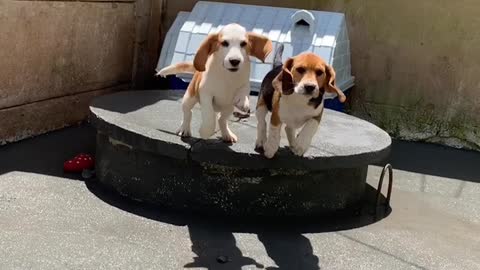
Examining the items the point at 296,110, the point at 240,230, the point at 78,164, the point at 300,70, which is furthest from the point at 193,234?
the point at 78,164

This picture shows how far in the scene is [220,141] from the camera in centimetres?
399

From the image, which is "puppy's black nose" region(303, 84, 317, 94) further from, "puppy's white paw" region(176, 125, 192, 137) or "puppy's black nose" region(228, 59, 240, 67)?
"puppy's white paw" region(176, 125, 192, 137)

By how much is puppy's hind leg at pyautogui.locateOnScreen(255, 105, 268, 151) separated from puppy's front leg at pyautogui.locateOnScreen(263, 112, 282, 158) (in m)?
0.08

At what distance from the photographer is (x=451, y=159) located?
635cm

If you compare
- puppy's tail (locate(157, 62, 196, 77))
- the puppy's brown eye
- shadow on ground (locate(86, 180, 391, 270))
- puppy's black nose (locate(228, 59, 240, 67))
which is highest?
the puppy's brown eye

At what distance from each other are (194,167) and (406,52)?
377 centimetres

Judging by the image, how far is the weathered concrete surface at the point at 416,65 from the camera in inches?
266

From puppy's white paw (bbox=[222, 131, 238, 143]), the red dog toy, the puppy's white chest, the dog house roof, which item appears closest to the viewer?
the puppy's white chest

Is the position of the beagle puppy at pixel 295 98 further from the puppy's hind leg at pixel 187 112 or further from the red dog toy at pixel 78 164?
the red dog toy at pixel 78 164

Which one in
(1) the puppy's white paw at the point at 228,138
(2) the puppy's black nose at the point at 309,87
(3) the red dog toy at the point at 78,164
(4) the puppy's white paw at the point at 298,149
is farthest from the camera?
(3) the red dog toy at the point at 78,164

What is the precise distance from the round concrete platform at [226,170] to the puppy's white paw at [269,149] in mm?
62

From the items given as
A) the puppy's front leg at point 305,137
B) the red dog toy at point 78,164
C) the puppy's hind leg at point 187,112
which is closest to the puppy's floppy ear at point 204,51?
the puppy's hind leg at point 187,112

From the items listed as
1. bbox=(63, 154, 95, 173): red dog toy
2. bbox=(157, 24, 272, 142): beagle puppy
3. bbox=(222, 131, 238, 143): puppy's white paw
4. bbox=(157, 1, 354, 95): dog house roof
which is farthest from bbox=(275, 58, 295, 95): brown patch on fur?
bbox=(157, 1, 354, 95): dog house roof

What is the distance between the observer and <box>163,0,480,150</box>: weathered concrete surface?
6758 mm
